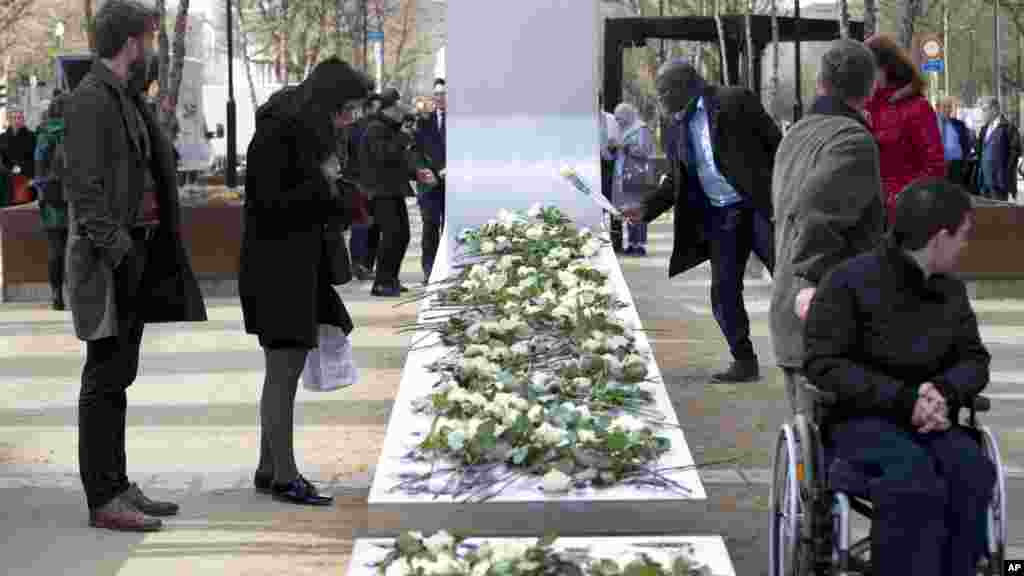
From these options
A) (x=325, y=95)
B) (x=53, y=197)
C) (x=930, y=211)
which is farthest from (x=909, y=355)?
(x=53, y=197)

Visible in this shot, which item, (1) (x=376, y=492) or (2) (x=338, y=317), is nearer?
(1) (x=376, y=492)

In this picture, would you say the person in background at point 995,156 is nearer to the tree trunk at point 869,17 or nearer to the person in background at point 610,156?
the tree trunk at point 869,17

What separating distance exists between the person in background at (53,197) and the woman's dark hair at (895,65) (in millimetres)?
8263

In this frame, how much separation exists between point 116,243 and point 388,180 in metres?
10.5

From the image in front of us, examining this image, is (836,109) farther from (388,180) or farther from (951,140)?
(951,140)

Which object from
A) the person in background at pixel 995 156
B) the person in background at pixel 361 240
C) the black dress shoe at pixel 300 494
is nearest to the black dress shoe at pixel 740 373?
the black dress shoe at pixel 300 494

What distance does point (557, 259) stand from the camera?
35.4 feet

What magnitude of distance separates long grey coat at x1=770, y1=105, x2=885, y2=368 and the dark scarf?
2.4 inches

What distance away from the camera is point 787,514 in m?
5.96

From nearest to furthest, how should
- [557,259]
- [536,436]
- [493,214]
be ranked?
[536,436]
[557,259]
[493,214]

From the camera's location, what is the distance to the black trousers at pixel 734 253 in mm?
11883

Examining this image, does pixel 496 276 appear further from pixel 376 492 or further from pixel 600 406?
pixel 376 492

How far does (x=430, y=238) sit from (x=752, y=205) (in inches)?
287

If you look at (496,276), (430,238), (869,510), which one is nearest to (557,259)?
(496,276)
